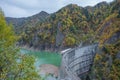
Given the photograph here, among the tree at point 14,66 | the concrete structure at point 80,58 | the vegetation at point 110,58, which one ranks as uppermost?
the tree at point 14,66

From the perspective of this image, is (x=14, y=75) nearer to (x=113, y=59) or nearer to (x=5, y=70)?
(x=5, y=70)

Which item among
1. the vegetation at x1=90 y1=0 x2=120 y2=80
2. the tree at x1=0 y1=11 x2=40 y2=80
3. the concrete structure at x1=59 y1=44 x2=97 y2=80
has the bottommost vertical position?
the concrete structure at x1=59 y1=44 x2=97 y2=80

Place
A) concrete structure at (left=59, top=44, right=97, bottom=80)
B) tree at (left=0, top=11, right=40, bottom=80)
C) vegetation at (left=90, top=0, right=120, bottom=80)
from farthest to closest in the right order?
concrete structure at (left=59, top=44, right=97, bottom=80)
vegetation at (left=90, top=0, right=120, bottom=80)
tree at (left=0, top=11, right=40, bottom=80)

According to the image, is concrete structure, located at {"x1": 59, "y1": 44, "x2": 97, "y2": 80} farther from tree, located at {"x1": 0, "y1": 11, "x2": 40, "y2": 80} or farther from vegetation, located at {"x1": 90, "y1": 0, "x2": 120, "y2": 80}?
tree, located at {"x1": 0, "y1": 11, "x2": 40, "y2": 80}

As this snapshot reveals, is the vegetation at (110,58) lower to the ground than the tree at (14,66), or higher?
lower

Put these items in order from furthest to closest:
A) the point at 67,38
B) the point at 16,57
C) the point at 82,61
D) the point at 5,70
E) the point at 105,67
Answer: the point at 67,38 → the point at 82,61 → the point at 105,67 → the point at 16,57 → the point at 5,70

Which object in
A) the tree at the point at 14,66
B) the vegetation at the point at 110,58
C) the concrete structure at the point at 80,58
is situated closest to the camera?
the tree at the point at 14,66

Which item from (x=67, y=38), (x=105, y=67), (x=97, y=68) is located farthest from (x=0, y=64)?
(x=67, y=38)

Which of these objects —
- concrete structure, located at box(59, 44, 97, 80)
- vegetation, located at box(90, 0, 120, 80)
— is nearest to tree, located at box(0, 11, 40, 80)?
vegetation, located at box(90, 0, 120, 80)

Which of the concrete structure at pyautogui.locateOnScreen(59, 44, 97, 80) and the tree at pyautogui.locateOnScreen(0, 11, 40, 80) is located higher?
the tree at pyautogui.locateOnScreen(0, 11, 40, 80)

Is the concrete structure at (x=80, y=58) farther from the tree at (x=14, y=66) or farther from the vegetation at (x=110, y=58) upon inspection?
the tree at (x=14, y=66)

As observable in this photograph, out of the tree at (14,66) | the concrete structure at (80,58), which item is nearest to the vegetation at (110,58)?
the concrete structure at (80,58)
